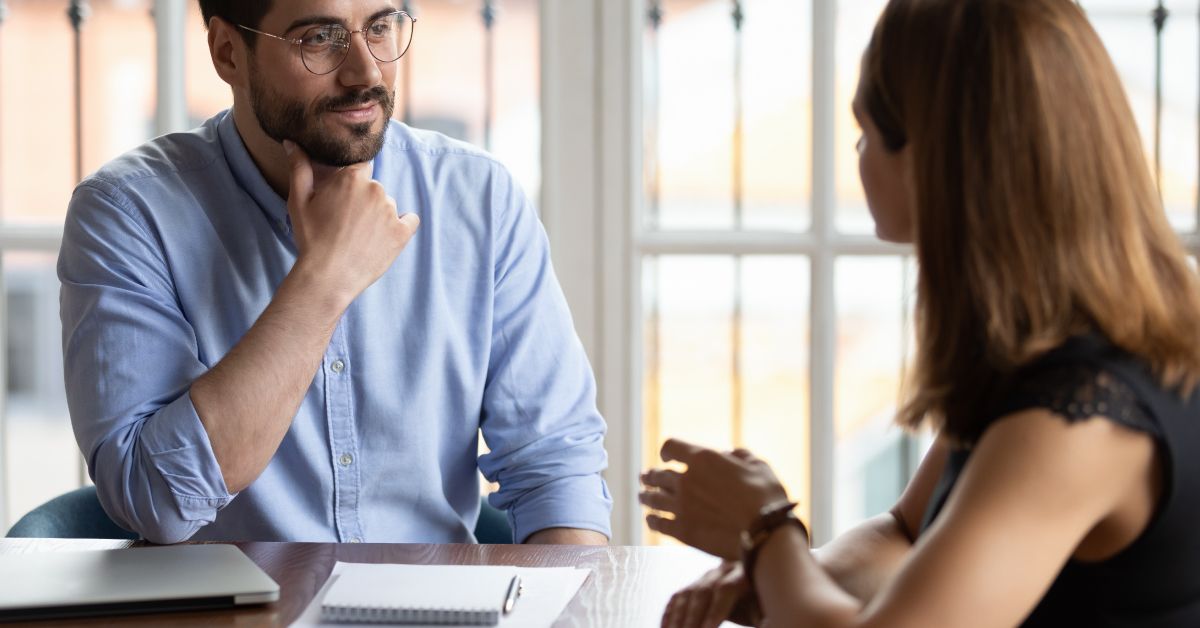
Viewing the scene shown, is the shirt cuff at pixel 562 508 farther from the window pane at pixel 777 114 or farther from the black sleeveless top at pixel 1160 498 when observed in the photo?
the window pane at pixel 777 114

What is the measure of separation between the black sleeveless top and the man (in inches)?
34.4

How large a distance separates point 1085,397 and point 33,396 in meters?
2.48

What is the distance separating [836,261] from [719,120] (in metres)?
0.41

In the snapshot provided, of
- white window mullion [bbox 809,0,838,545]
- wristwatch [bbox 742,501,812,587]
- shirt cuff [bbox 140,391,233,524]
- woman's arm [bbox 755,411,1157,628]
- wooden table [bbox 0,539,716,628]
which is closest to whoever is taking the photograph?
woman's arm [bbox 755,411,1157,628]

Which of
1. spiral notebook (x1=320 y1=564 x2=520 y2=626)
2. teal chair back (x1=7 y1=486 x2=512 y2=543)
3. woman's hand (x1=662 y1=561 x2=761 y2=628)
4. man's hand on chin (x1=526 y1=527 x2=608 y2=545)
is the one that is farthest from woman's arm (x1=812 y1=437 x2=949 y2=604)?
teal chair back (x1=7 y1=486 x2=512 y2=543)

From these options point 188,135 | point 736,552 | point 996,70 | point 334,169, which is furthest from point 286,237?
point 996,70

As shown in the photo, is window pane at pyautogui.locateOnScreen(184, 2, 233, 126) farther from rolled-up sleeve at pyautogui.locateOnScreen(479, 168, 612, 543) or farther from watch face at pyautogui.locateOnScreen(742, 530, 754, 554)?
watch face at pyautogui.locateOnScreen(742, 530, 754, 554)

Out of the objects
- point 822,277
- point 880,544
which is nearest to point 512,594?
point 880,544

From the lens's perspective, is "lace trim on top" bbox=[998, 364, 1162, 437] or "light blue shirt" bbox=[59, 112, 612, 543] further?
"light blue shirt" bbox=[59, 112, 612, 543]

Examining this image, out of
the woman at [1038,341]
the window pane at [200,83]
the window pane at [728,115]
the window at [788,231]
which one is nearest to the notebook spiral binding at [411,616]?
the woman at [1038,341]

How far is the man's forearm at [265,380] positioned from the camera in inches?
59.0

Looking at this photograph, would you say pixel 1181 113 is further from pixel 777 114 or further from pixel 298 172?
pixel 298 172

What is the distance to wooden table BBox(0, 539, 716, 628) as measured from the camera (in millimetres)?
1184

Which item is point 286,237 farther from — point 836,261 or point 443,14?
point 836,261
